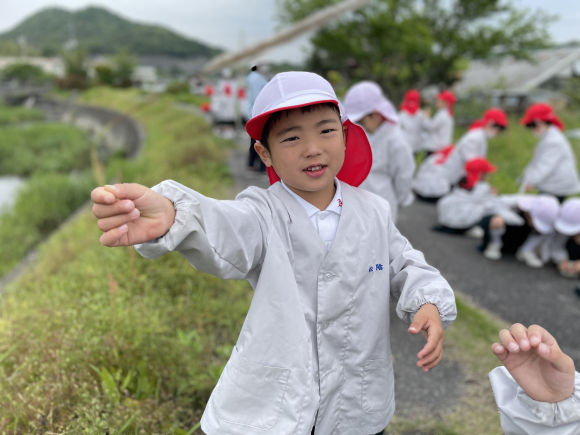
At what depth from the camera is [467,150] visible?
18.5 feet

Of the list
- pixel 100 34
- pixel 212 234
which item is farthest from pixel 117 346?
pixel 100 34

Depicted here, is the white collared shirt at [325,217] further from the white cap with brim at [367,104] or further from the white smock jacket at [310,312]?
the white cap with brim at [367,104]

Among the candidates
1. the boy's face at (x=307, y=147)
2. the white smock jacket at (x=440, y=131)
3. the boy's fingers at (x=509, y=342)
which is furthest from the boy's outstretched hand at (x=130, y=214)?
the white smock jacket at (x=440, y=131)

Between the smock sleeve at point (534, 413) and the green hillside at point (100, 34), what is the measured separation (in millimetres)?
101614

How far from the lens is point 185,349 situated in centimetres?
252

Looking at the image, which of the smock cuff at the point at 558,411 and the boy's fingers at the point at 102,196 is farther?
the smock cuff at the point at 558,411

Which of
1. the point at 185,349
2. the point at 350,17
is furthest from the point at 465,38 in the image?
the point at 185,349

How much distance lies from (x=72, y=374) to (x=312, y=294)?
1357 mm

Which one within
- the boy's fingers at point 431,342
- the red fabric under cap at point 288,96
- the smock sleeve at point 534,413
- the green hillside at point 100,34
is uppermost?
the green hillside at point 100,34

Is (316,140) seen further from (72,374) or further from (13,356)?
(13,356)

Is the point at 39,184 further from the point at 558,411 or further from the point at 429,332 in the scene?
the point at 558,411

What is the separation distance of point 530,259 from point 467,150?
1832mm

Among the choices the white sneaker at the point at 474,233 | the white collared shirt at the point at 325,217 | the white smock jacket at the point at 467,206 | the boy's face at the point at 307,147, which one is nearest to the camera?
the boy's face at the point at 307,147

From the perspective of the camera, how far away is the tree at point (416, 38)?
14062 mm
